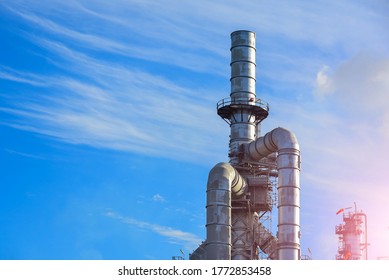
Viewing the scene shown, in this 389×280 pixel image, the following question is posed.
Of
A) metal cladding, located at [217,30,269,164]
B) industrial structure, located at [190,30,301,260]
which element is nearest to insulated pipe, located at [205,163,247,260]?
industrial structure, located at [190,30,301,260]

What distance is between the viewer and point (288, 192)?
49.2 meters

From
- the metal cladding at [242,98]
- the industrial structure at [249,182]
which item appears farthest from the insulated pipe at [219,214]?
the metal cladding at [242,98]

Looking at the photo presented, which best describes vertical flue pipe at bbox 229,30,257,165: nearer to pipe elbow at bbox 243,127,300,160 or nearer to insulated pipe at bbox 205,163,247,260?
pipe elbow at bbox 243,127,300,160

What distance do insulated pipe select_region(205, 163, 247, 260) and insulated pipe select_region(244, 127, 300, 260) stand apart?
3605 mm

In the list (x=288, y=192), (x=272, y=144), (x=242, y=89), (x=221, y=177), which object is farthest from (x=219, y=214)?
(x=242, y=89)

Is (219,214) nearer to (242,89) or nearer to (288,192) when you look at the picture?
(288,192)

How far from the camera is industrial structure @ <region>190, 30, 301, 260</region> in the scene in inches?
1907

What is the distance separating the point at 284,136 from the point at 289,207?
5.42 metres

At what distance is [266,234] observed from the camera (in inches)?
2270

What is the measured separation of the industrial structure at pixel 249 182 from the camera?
4844 centimetres

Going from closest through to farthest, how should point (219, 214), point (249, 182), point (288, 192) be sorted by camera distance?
point (219, 214) < point (288, 192) < point (249, 182)

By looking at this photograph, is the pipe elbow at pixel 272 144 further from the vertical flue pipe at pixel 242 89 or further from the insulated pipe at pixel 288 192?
the vertical flue pipe at pixel 242 89

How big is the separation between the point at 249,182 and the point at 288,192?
8335 millimetres
